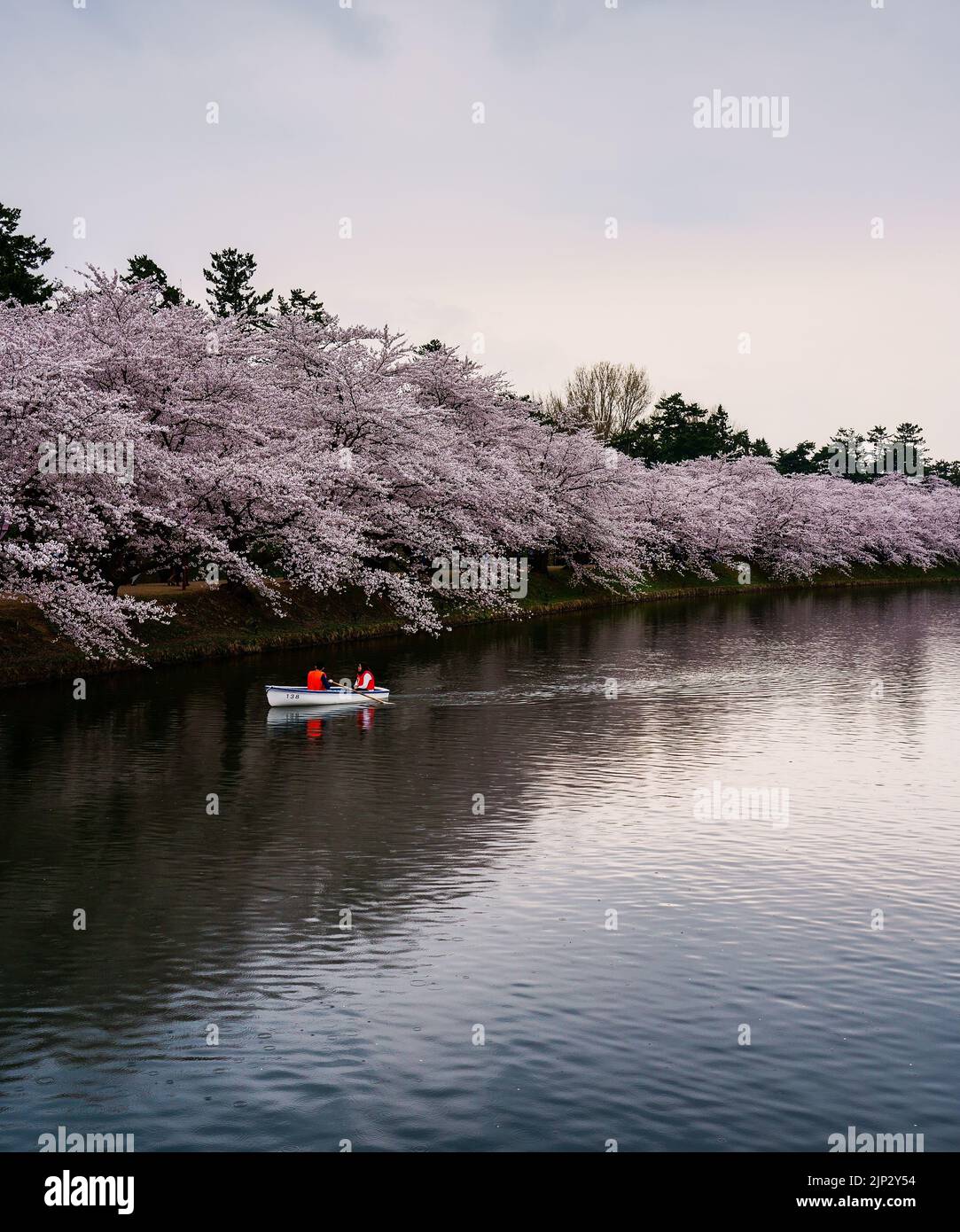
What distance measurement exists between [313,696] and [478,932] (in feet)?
68.6

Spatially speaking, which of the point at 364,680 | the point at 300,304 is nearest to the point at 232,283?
the point at 300,304

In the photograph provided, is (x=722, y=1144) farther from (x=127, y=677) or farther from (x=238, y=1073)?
(x=127, y=677)

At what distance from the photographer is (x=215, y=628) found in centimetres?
5244

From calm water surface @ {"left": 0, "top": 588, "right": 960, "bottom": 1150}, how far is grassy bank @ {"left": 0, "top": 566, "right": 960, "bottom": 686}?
8.49 metres

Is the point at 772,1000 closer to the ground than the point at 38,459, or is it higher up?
closer to the ground

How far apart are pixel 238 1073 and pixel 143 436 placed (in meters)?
32.9

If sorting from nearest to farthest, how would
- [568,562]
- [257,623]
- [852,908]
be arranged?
[852,908]
[257,623]
[568,562]

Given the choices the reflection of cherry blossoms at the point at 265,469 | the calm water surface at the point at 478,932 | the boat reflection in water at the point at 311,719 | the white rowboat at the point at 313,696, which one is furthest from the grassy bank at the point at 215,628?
the boat reflection in water at the point at 311,719

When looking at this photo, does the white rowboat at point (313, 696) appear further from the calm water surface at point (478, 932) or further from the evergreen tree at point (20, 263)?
the evergreen tree at point (20, 263)

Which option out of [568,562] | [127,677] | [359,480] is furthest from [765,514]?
[127,677]

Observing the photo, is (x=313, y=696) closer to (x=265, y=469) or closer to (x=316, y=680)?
(x=316, y=680)

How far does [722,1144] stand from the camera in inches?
417

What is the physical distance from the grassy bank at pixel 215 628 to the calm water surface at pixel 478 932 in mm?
8490

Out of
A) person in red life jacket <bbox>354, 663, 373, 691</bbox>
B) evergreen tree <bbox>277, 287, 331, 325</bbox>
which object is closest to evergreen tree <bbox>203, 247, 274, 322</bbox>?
evergreen tree <bbox>277, 287, 331, 325</bbox>
